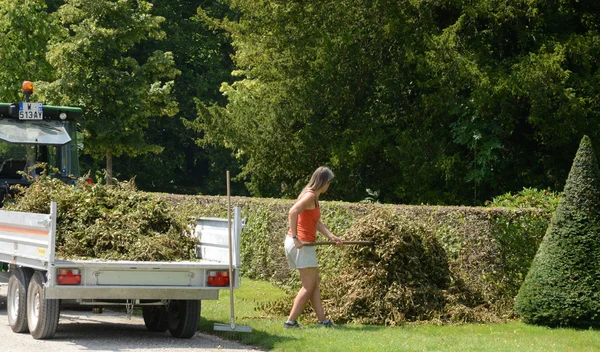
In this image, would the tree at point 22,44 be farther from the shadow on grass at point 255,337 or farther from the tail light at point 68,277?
the tail light at point 68,277

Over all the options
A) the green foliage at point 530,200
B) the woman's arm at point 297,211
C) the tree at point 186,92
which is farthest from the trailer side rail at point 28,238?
the tree at point 186,92

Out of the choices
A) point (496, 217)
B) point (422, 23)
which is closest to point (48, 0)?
point (422, 23)

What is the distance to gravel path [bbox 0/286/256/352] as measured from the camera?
1035 cm

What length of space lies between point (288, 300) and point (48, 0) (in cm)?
3460

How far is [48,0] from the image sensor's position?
44.4 meters

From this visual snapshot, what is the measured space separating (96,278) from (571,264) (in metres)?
5.55

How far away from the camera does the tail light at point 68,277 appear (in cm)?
1016

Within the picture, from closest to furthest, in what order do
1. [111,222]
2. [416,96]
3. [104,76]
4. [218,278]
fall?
[218,278] → [111,222] → [416,96] → [104,76]

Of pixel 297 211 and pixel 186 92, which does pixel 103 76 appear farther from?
pixel 186 92

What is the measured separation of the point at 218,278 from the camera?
424 inches

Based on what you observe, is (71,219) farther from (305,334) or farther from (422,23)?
(422,23)

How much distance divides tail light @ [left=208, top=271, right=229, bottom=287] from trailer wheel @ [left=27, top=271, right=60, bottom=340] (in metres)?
1.65

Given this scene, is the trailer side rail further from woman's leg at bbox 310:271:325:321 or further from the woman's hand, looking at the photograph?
woman's leg at bbox 310:271:325:321

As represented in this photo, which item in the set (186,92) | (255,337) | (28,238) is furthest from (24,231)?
(186,92)
